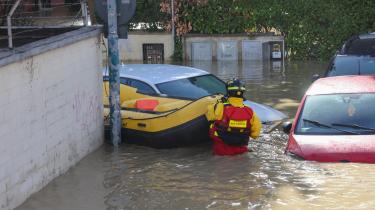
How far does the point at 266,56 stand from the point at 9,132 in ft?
52.9

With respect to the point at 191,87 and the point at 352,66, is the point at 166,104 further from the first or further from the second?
the point at 352,66

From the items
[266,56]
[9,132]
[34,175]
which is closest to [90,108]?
[34,175]

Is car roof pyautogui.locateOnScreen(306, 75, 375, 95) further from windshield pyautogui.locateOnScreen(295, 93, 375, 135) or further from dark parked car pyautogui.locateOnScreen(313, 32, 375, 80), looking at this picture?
dark parked car pyautogui.locateOnScreen(313, 32, 375, 80)

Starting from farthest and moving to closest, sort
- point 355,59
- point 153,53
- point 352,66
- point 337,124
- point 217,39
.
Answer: point 153,53, point 217,39, point 355,59, point 352,66, point 337,124

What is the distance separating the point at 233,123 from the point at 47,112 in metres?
2.62

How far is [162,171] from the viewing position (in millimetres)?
8469

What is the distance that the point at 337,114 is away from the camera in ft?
25.5

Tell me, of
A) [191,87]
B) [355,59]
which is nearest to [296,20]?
[355,59]

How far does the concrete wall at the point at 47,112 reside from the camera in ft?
21.6

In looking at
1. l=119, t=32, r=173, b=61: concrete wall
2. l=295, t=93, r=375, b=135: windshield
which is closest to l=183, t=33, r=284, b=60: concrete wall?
l=119, t=32, r=173, b=61: concrete wall

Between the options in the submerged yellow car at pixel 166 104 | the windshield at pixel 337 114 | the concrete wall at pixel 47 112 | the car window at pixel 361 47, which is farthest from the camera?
the car window at pixel 361 47

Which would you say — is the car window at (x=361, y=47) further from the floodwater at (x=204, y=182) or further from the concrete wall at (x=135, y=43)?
the concrete wall at (x=135, y=43)

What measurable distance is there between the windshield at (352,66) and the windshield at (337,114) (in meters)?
2.44

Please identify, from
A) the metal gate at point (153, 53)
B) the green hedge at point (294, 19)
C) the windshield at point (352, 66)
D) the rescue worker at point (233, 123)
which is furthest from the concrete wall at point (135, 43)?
the rescue worker at point (233, 123)
